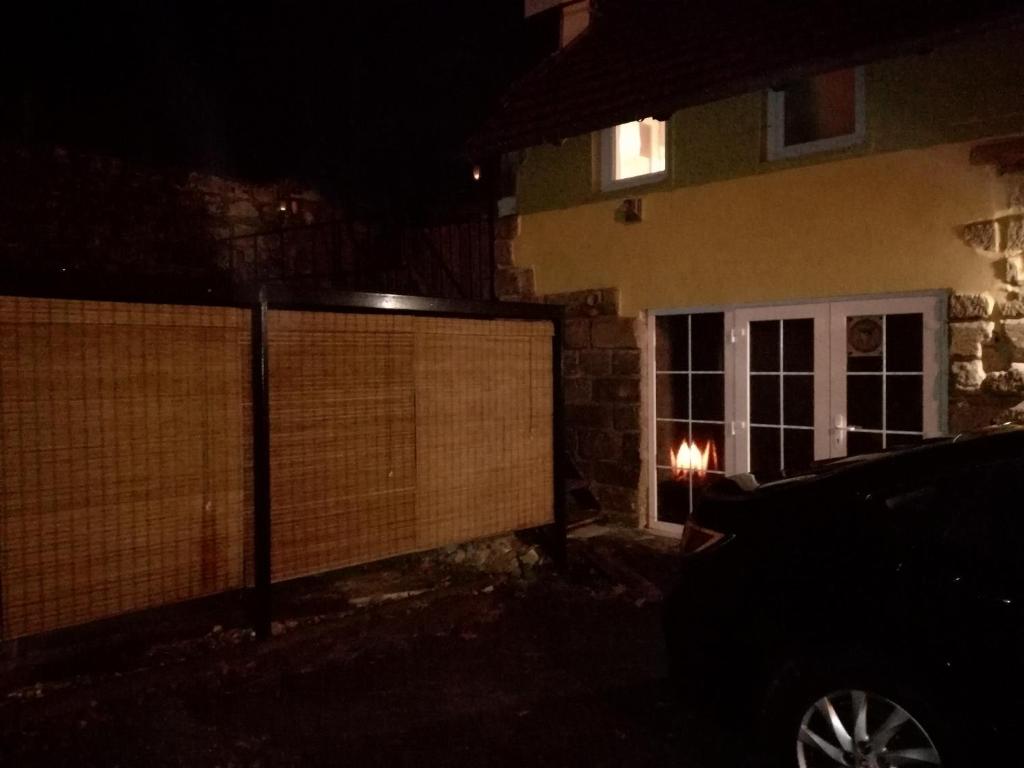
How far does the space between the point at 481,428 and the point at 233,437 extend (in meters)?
2.10

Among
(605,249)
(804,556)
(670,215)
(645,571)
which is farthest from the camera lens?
(605,249)

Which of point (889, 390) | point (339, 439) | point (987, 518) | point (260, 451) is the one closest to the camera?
point (987, 518)

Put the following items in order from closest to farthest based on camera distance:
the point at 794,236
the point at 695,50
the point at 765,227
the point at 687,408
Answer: the point at 794,236 → the point at 765,227 → the point at 695,50 → the point at 687,408

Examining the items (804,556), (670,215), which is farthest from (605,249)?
(804,556)

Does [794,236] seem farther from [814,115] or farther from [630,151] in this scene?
[630,151]

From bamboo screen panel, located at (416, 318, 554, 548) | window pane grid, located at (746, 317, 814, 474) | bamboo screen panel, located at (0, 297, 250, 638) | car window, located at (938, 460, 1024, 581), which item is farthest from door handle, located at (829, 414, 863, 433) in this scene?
bamboo screen panel, located at (0, 297, 250, 638)

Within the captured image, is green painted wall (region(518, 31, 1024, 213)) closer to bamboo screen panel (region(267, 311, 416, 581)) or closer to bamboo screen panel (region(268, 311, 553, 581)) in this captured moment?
bamboo screen panel (region(268, 311, 553, 581))

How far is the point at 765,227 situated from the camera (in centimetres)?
715

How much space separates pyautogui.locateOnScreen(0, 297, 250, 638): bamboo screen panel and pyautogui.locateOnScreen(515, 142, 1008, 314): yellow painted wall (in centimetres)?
447

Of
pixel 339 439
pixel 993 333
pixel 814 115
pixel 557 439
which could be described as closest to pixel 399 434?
pixel 339 439

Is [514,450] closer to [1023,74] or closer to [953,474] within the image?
[953,474]

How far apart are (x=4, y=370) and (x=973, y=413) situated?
6.61 meters

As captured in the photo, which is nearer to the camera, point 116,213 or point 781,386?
point 781,386

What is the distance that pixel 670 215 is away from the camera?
784cm
